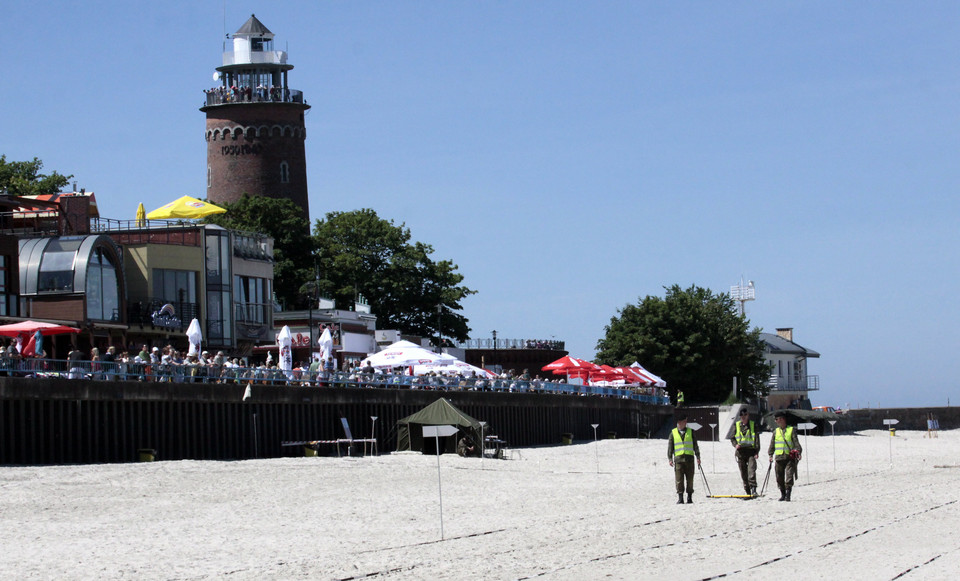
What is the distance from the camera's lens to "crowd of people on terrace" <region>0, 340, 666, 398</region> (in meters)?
29.7

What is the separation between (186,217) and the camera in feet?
161

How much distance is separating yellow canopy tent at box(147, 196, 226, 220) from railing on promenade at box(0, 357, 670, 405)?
11193 mm

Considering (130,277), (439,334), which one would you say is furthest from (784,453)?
(439,334)

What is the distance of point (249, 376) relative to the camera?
35.8 m

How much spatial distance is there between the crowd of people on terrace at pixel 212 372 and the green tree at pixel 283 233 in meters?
20.2

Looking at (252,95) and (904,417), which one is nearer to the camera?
(252,95)

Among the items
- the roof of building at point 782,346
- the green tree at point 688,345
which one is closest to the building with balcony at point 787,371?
the roof of building at point 782,346

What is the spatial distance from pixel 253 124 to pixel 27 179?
11688 millimetres

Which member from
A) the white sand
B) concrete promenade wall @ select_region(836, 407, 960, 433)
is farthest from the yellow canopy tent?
concrete promenade wall @ select_region(836, 407, 960, 433)

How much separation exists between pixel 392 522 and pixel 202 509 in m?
3.63

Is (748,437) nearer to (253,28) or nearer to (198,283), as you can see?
(198,283)

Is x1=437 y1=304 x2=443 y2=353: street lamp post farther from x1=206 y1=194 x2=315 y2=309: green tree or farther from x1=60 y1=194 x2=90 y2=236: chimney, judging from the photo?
x1=60 y1=194 x2=90 y2=236: chimney

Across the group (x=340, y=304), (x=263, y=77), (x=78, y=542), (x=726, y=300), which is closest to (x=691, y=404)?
(x=726, y=300)

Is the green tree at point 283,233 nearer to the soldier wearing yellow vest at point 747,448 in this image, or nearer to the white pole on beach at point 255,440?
the white pole on beach at point 255,440
